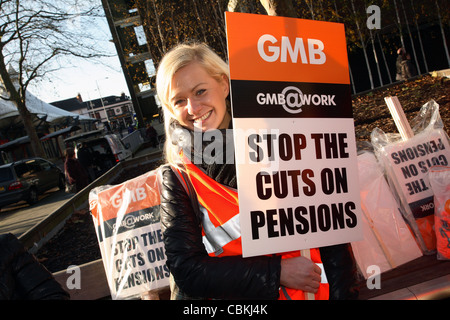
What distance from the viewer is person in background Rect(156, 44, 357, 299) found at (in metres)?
1.28

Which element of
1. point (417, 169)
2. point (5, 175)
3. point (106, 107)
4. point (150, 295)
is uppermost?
point (106, 107)

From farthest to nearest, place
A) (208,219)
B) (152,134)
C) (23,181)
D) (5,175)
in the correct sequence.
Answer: (152,134), (23,181), (5,175), (208,219)

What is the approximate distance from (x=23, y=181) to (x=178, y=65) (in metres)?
12.8

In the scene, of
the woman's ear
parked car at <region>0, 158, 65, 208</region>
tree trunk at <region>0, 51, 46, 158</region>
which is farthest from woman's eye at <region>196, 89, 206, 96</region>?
tree trunk at <region>0, 51, 46, 158</region>

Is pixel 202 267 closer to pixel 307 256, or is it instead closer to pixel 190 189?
pixel 190 189

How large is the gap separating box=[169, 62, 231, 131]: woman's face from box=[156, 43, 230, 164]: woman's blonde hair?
2 cm

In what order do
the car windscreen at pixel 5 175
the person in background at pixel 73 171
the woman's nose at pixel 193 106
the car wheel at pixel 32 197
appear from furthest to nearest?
the car wheel at pixel 32 197 < the car windscreen at pixel 5 175 < the person in background at pixel 73 171 < the woman's nose at pixel 193 106

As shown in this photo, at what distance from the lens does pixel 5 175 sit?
472 inches

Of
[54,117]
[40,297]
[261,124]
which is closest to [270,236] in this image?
[261,124]

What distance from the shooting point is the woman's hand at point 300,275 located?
128 cm

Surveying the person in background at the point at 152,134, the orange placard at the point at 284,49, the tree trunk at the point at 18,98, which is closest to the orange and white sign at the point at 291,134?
the orange placard at the point at 284,49

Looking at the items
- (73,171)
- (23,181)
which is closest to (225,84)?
(73,171)

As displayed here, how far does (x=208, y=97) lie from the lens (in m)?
1.56

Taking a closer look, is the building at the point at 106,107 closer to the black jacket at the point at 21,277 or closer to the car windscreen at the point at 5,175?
the car windscreen at the point at 5,175
